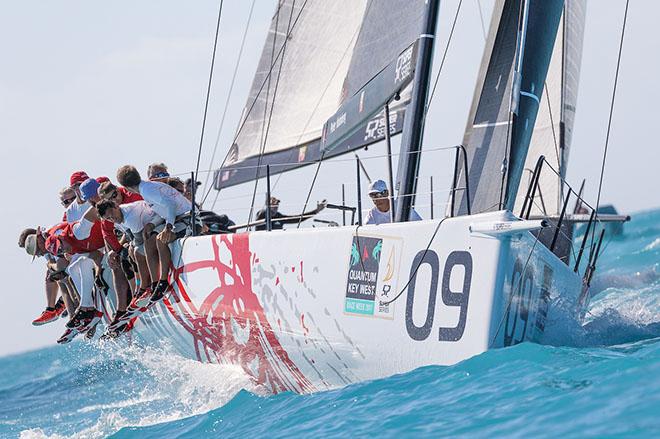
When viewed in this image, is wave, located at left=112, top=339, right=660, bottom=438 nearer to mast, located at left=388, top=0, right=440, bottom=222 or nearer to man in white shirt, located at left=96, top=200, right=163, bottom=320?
mast, located at left=388, top=0, right=440, bottom=222

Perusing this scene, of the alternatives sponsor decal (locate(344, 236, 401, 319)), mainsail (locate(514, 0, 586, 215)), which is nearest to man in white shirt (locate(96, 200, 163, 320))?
sponsor decal (locate(344, 236, 401, 319))

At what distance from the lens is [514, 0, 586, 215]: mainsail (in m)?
9.26

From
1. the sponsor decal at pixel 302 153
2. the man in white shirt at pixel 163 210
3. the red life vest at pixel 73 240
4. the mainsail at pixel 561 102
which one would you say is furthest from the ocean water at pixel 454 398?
the sponsor decal at pixel 302 153

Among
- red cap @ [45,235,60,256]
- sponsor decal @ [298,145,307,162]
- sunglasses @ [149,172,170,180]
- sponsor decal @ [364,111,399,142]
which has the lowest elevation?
red cap @ [45,235,60,256]

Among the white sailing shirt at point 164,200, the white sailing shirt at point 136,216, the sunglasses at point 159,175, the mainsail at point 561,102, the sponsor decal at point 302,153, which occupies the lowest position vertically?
the white sailing shirt at point 136,216

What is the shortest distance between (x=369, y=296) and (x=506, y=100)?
182 cm

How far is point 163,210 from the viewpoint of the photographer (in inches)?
271

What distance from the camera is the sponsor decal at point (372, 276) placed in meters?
5.12

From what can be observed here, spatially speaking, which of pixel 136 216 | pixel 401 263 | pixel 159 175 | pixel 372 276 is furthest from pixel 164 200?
pixel 401 263

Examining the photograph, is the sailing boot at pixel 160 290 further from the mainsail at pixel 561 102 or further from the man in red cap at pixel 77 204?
the mainsail at pixel 561 102

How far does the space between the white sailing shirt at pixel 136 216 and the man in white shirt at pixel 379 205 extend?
1.64 m

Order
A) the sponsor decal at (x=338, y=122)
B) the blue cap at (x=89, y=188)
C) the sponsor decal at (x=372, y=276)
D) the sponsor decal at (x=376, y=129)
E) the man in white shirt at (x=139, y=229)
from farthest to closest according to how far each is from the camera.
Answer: the sponsor decal at (x=376, y=129), the blue cap at (x=89, y=188), the man in white shirt at (x=139, y=229), the sponsor decal at (x=338, y=122), the sponsor decal at (x=372, y=276)

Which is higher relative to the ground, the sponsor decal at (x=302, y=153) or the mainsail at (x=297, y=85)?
the mainsail at (x=297, y=85)

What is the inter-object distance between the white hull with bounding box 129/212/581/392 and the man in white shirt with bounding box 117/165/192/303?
41cm
